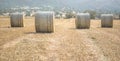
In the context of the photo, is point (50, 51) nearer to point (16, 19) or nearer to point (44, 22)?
point (44, 22)

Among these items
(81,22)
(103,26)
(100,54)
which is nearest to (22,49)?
(100,54)

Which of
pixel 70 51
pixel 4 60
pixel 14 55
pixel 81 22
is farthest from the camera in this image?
pixel 81 22

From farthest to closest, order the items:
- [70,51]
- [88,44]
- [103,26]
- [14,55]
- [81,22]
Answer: [103,26], [81,22], [88,44], [70,51], [14,55]

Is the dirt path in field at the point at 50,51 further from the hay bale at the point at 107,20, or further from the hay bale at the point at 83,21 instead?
the hay bale at the point at 107,20

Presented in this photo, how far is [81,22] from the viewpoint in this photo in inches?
995

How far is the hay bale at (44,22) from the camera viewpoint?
68.8 ft

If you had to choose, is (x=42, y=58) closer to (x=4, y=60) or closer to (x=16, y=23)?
(x=4, y=60)

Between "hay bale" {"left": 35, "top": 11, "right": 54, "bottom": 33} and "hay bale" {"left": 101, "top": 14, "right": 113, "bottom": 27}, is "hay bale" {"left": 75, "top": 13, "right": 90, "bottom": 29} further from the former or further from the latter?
"hay bale" {"left": 35, "top": 11, "right": 54, "bottom": 33}

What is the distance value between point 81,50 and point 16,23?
14164 mm

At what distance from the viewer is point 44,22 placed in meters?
21.0

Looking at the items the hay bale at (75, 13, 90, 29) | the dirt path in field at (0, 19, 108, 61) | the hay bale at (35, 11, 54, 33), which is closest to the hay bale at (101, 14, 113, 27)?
the hay bale at (75, 13, 90, 29)

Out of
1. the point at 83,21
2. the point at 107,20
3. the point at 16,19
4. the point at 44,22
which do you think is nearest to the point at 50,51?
the point at 44,22

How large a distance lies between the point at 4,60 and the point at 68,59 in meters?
2.36

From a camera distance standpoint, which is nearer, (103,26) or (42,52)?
(42,52)
